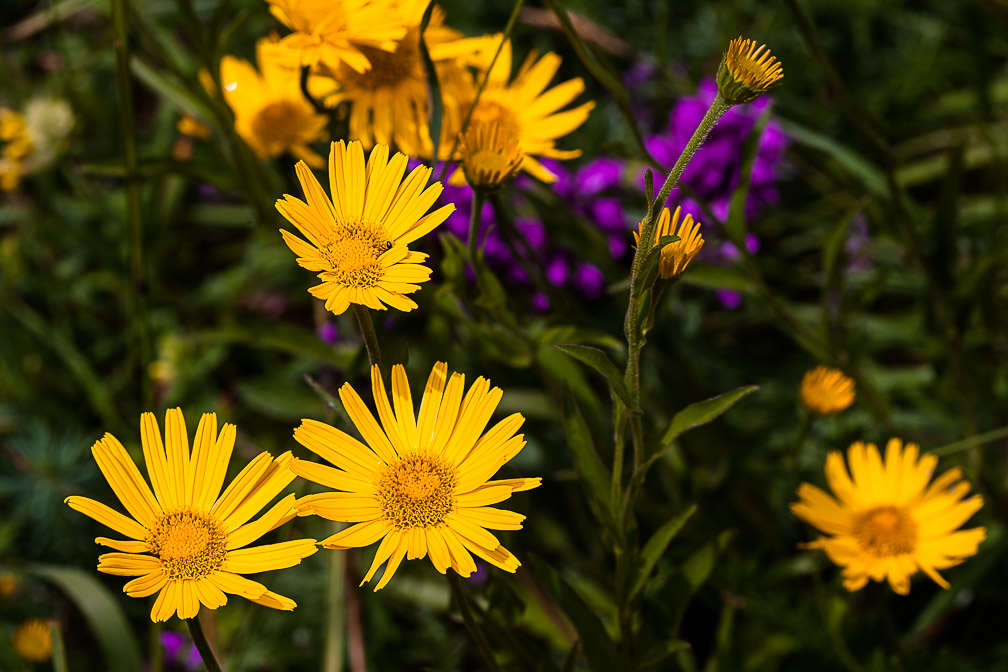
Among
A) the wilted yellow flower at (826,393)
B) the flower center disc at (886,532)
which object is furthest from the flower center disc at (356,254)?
the flower center disc at (886,532)

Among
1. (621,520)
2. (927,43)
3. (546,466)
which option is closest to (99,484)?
(546,466)

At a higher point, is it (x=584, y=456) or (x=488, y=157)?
(x=488, y=157)

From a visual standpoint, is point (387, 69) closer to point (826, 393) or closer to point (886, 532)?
point (826, 393)

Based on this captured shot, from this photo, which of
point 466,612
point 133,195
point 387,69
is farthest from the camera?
point 133,195

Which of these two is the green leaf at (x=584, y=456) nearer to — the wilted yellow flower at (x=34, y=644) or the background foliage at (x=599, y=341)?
the background foliage at (x=599, y=341)

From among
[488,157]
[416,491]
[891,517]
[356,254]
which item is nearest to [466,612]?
[416,491]

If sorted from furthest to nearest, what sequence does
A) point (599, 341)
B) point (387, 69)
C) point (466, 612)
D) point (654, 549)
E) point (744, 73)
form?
point (387, 69), point (599, 341), point (654, 549), point (466, 612), point (744, 73)

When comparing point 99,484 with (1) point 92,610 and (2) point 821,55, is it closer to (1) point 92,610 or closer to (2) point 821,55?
(1) point 92,610
